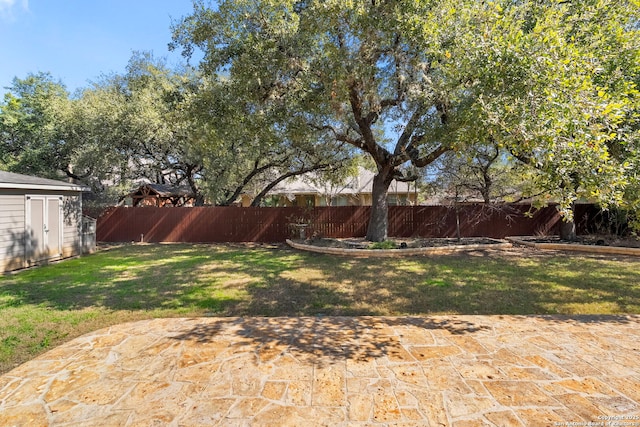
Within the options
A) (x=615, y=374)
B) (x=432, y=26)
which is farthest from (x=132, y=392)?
(x=432, y=26)

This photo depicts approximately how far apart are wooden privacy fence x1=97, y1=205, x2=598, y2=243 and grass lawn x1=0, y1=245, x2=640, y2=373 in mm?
3765

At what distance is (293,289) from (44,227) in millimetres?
8033

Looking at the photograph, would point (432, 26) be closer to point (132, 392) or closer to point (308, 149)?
point (308, 149)

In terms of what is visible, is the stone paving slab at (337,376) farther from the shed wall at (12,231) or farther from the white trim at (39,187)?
the white trim at (39,187)

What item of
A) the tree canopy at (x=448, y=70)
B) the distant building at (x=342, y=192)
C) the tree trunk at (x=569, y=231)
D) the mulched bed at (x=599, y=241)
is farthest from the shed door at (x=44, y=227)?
the tree trunk at (x=569, y=231)

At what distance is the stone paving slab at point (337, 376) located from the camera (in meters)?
2.46

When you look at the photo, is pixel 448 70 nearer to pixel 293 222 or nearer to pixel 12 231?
pixel 293 222

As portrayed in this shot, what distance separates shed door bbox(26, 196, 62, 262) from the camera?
8.69 meters

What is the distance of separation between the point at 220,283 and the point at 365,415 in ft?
15.7

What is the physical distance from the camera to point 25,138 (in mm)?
13367

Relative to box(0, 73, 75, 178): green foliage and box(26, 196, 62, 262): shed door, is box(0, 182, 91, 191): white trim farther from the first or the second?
box(0, 73, 75, 178): green foliage

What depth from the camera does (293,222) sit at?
12914 mm

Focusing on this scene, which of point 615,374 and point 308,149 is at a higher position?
point 308,149

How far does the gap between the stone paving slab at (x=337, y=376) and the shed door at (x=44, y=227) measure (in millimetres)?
6740
